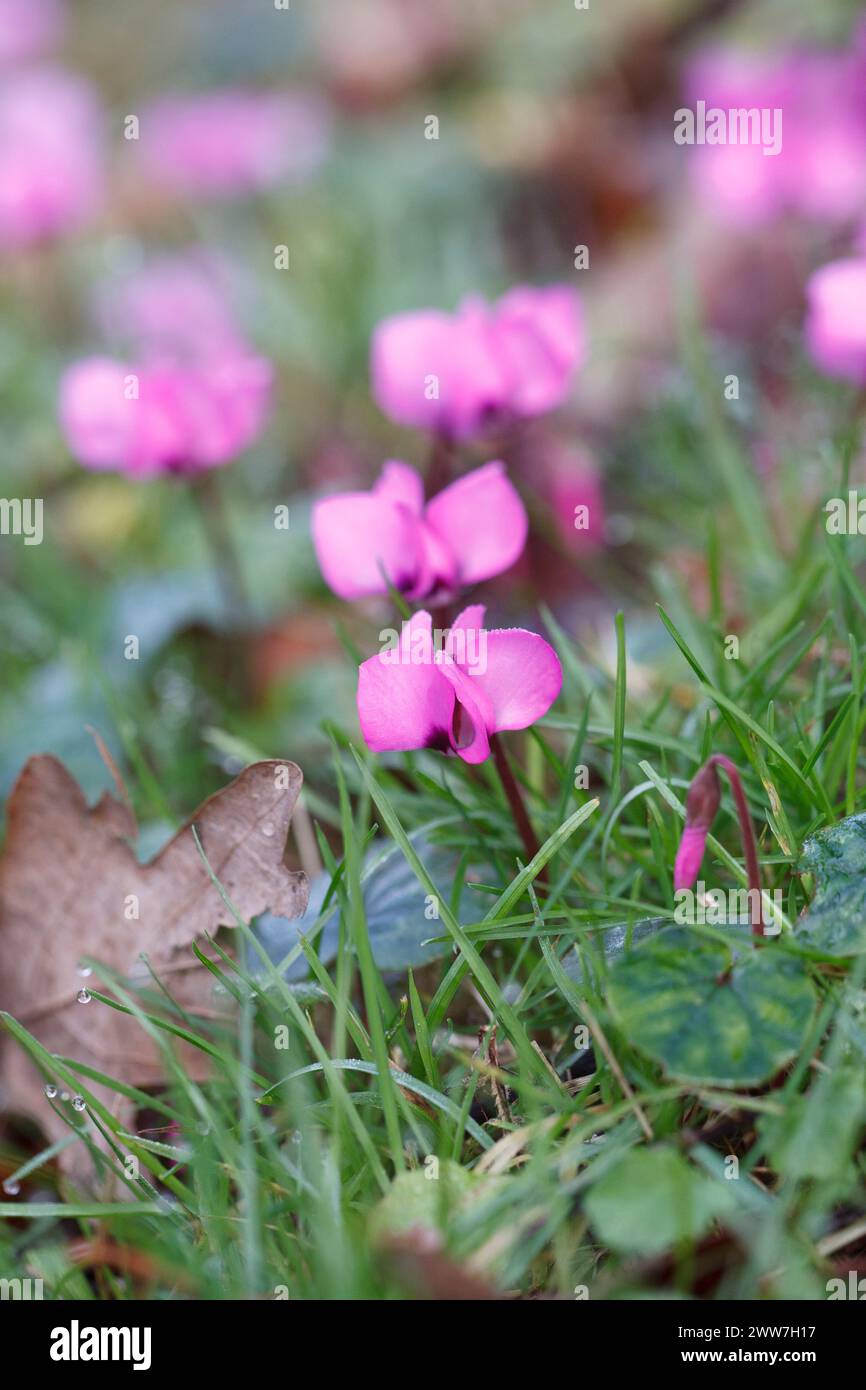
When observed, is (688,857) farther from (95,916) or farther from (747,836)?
(95,916)

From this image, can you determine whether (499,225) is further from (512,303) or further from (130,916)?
(130,916)

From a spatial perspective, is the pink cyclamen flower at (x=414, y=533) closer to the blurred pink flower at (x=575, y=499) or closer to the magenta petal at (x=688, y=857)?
the magenta petal at (x=688, y=857)

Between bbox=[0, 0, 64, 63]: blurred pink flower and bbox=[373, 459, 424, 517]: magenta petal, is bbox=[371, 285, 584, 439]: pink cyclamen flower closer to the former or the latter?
bbox=[373, 459, 424, 517]: magenta petal

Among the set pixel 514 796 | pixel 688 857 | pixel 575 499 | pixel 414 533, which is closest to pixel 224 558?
pixel 575 499

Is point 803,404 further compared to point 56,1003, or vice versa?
point 803,404

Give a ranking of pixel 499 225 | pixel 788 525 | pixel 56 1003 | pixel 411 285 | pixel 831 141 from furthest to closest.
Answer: pixel 499 225, pixel 411 285, pixel 831 141, pixel 788 525, pixel 56 1003

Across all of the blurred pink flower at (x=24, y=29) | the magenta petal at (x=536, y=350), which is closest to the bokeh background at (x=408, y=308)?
the magenta petal at (x=536, y=350)

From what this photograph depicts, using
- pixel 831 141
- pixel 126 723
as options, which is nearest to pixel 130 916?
pixel 126 723
